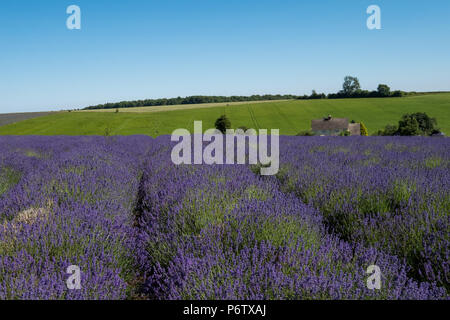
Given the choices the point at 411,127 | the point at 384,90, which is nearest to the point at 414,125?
the point at 411,127

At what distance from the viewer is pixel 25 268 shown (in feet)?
5.19

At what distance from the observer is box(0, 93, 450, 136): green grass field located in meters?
39.5

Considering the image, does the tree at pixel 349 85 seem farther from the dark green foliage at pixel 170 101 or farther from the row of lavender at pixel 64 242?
the row of lavender at pixel 64 242

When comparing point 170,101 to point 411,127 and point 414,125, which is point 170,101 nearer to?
point 414,125

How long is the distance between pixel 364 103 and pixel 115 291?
60.4 meters

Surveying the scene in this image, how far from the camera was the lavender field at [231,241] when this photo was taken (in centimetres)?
146

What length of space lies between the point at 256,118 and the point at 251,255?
45240 mm

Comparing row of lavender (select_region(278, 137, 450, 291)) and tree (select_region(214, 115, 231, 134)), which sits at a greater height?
tree (select_region(214, 115, 231, 134))

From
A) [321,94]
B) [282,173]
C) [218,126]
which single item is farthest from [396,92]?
[282,173]

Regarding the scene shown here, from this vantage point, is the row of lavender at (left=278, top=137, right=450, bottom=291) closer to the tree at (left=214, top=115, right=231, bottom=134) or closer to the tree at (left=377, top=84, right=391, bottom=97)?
the tree at (left=214, top=115, right=231, bottom=134)

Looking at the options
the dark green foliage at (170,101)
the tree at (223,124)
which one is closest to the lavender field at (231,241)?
the tree at (223,124)

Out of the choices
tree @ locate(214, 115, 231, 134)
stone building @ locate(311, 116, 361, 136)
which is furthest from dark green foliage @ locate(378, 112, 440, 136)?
tree @ locate(214, 115, 231, 134)

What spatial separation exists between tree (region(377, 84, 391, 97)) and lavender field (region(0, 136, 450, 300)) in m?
71.5
